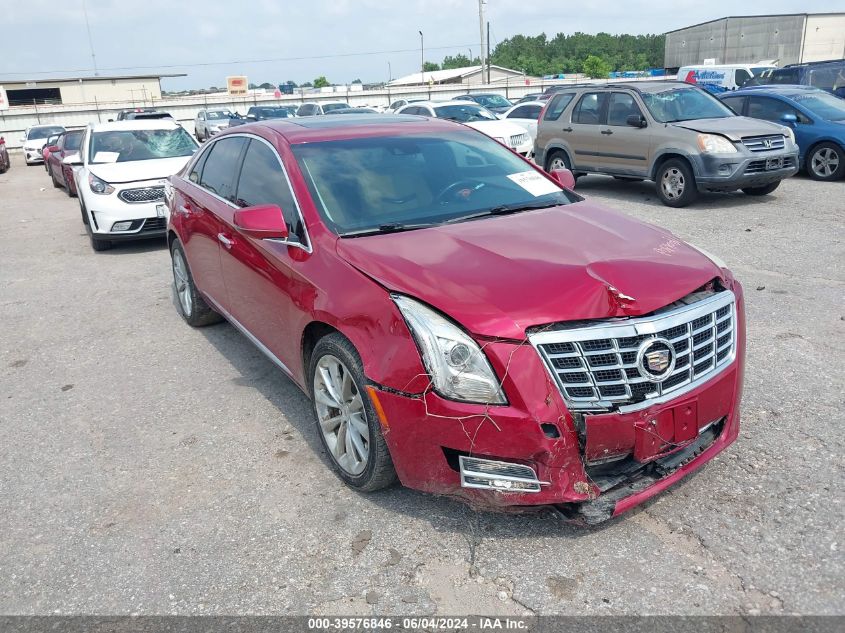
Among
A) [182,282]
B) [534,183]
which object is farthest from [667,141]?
[182,282]

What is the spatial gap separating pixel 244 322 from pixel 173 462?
1.14m

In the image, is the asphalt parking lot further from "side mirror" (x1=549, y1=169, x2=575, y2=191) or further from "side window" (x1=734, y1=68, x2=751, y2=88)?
"side window" (x1=734, y1=68, x2=751, y2=88)

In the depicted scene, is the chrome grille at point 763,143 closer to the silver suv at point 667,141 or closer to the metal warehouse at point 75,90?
the silver suv at point 667,141

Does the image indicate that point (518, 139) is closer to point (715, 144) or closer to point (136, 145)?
point (715, 144)

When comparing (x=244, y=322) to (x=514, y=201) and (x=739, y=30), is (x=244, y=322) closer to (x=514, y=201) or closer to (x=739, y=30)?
(x=514, y=201)

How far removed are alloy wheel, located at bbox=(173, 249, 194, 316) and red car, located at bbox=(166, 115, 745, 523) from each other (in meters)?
2.00

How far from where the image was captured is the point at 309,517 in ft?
10.9

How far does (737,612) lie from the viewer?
258 centimetres

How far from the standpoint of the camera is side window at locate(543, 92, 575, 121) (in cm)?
1255

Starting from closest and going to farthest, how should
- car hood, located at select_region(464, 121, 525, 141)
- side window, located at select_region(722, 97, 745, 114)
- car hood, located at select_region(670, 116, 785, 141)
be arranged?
car hood, located at select_region(670, 116, 785, 141)
side window, located at select_region(722, 97, 745, 114)
car hood, located at select_region(464, 121, 525, 141)

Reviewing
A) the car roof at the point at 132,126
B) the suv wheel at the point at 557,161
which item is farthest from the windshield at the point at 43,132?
the suv wheel at the point at 557,161

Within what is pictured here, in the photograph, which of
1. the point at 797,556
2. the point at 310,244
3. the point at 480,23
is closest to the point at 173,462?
the point at 310,244

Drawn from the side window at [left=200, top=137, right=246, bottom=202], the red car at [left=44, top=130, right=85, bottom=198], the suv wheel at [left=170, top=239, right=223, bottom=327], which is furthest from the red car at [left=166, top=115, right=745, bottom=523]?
the red car at [left=44, top=130, right=85, bottom=198]

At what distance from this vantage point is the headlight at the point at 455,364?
276 cm
